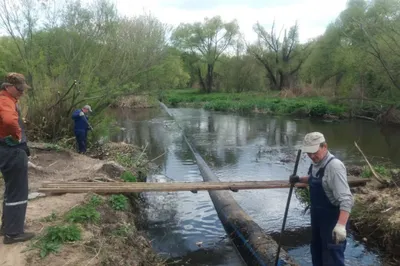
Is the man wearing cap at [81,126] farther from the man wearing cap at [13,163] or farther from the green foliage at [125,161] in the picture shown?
the man wearing cap at [13,163]

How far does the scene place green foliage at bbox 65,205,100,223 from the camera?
5449 mm

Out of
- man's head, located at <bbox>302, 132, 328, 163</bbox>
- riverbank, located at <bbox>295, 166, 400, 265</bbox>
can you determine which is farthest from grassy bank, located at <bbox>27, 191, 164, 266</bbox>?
riverbank, located at <bbox>295, 166, 400, 265</bbox>

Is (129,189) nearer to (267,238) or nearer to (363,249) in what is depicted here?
(267,238)

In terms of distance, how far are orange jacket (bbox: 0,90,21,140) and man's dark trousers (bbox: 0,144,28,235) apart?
20 cm

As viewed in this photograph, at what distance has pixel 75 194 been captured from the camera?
680cm

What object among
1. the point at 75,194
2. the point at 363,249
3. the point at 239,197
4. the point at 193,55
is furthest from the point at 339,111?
the point at 193,55

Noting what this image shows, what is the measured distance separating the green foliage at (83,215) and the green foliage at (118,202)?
1.00m

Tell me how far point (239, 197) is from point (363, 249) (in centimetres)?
372

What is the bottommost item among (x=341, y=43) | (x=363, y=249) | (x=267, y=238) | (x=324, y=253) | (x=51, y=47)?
(x=363, y=249)

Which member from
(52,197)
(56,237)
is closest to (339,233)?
(56,237)

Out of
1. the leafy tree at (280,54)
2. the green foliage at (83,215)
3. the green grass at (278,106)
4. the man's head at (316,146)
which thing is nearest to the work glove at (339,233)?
the man's head at (316,146)

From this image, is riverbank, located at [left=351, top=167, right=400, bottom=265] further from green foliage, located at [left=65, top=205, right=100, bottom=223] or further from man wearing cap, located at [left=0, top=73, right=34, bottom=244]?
man wearing cap, located at [left=0, top=73, right=34, bottom=244]

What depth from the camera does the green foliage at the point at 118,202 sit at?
6844 millimetres

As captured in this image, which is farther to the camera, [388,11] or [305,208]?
[388,11]
